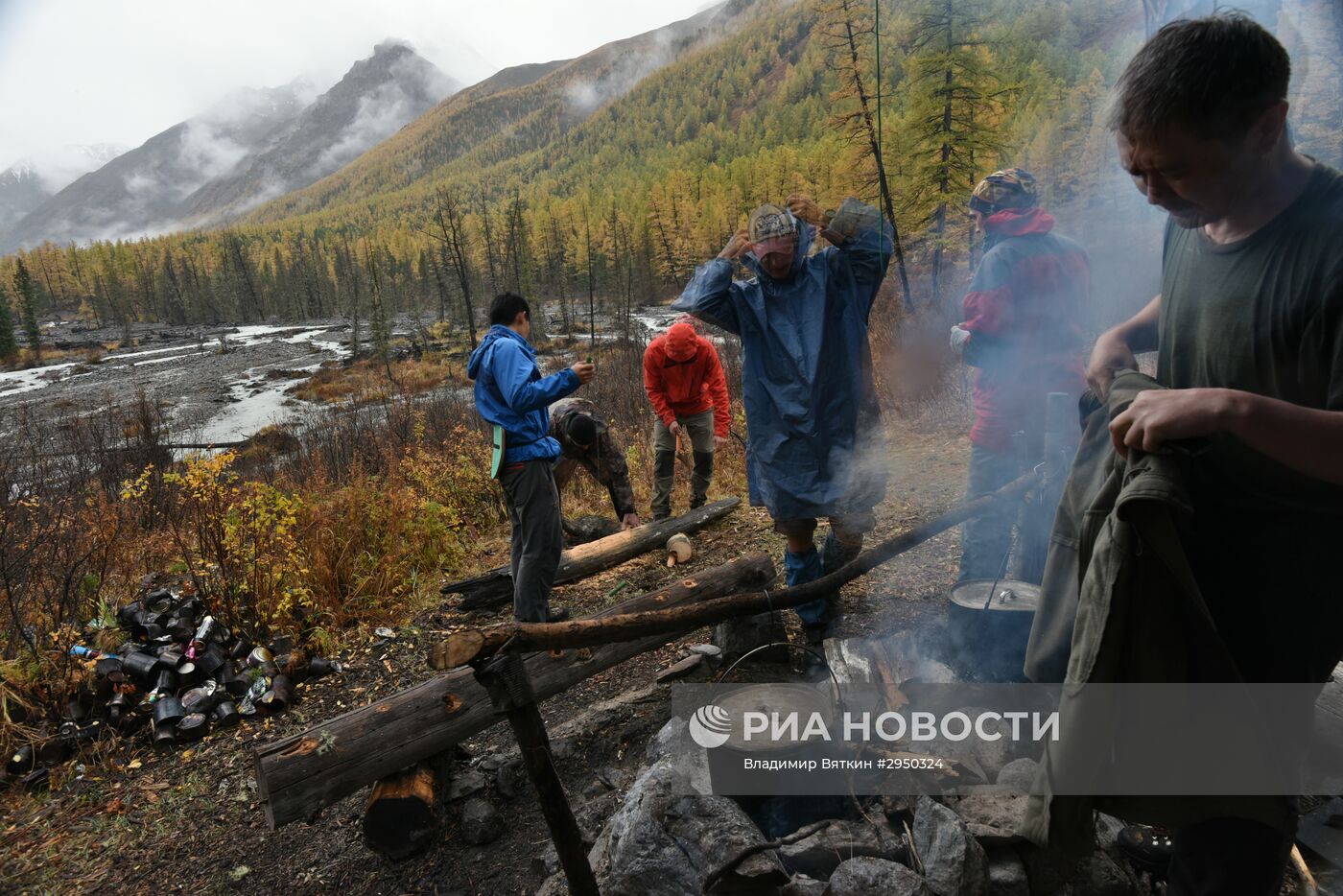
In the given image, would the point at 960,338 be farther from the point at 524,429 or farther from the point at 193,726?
the point at 193,726

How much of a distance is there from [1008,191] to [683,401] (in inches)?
147

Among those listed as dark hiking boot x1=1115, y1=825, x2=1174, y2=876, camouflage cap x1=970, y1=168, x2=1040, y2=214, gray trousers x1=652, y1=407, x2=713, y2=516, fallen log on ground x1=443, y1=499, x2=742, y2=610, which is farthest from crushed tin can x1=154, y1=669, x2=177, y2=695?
camouflage cap x1=970, y1=168, x2=1040, y2=214

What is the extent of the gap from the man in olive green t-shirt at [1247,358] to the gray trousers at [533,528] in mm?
3390

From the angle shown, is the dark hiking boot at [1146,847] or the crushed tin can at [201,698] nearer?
the dark hiking boot at [1146,847]

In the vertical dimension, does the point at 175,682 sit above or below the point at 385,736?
below

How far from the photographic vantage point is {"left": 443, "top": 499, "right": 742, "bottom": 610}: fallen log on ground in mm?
5570

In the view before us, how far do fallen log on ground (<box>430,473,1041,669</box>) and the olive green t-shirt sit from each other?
5.23 feet

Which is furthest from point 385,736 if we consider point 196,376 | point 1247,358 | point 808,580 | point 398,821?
point 196,376

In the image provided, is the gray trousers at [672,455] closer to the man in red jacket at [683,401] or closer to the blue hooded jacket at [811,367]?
the man in red jacket at [683,401]

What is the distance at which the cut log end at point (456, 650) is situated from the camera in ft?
6.27

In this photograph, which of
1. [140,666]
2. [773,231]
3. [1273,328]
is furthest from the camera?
[140,666]

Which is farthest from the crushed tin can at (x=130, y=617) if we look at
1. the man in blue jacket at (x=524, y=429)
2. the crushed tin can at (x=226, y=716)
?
the man in blue jacket at (x=524, y=429)

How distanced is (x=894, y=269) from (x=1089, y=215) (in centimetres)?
912

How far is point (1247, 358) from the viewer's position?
1.22 m
